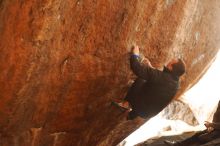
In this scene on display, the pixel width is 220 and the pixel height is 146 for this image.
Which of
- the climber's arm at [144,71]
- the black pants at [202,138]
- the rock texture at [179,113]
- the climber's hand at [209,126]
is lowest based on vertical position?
the black pants at [202,138]

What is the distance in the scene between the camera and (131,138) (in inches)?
375

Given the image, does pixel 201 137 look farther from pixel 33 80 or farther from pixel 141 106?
pixel 33 80

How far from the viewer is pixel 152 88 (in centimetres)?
561

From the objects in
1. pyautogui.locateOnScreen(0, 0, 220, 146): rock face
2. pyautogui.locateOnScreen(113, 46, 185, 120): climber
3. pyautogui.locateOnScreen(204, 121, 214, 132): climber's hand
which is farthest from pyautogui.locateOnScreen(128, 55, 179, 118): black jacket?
pyautogui.locateOnScreen(204, 121, 214, 132): climber's hand

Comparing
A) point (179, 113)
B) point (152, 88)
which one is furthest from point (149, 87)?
point (179, 113)

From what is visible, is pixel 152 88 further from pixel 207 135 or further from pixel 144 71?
pixel 207 135

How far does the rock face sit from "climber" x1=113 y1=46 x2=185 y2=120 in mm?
278

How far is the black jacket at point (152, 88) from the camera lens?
543 centimetres

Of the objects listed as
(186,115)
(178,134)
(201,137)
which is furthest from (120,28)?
(186,115)

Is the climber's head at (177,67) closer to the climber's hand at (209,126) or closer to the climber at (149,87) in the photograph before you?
the climber at (149,87)

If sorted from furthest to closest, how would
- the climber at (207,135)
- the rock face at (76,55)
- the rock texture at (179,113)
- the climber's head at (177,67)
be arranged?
1. the rock texture at (179,113)
2. the climber at (207,135)
3. the climber's head at (177,67)
4. the rock face at (76,55)

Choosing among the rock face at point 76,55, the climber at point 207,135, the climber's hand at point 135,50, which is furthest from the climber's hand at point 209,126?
the climber's hand at point 135,50

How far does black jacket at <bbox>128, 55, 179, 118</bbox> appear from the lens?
543 centimetres

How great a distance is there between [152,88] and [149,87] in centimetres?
6
